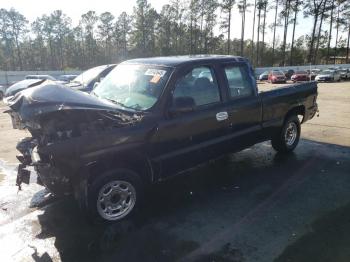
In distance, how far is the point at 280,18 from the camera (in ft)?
201

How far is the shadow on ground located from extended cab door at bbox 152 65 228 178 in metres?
0.56

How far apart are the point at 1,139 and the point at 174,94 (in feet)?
21.5

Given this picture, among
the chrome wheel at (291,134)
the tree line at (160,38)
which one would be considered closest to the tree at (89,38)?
the tree line at (160,38)

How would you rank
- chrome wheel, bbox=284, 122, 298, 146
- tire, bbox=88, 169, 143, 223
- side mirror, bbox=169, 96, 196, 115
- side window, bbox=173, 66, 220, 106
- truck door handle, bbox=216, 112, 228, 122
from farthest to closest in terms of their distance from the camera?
chrome wheel, bbox=284, 122, 298, 146 → truck door handle, bbox=216, 112, 228, 122 → side window, bbox=173, 66, 220, 106 → side mirror, bbox=169, 96, 196, 115 → tire, bbox=88, 169, 143, 223

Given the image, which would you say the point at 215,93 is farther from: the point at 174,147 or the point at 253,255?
the point at 253,255

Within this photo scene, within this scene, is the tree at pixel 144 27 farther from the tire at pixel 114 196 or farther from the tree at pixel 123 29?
the tire at pixel 114 196

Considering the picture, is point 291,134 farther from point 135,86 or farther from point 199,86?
point 135,86

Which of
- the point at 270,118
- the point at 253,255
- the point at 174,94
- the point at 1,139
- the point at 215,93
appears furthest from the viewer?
the point at 1,139

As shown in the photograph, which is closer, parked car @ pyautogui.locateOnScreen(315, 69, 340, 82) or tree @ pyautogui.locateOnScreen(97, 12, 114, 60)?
parked car @ pyautogui.locateOnScreen(315, 69, 340, 82)

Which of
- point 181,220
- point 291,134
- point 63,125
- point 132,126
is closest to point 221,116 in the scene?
point 132,126

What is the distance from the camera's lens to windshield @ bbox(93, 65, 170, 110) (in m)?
4.39

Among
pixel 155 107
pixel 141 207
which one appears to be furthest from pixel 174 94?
pixel 141 207

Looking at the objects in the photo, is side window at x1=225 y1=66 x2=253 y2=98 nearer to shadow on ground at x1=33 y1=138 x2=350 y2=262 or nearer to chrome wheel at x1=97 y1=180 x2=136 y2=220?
shadow on ground at x1=33 y1=138 x2=350 y2=262

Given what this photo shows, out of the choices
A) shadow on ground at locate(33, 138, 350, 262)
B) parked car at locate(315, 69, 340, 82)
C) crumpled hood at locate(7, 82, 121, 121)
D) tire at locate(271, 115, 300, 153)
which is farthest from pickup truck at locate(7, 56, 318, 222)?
parked car at locate(315, 69, 340, 82)
